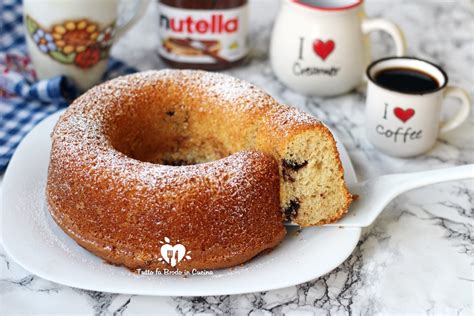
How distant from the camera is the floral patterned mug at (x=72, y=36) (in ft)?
4.92

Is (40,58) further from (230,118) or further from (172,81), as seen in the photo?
(230,118)

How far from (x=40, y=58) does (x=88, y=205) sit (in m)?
0.66

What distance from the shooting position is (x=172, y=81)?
1.31 metres

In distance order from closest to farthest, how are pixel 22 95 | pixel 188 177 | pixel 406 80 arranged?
pixel 188 177
pixel 406 80
pixel 22 95

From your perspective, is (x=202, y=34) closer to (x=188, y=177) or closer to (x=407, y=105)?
(x=407, y=105)

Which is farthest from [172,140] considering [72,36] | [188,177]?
[72,36]

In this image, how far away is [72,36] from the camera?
1534 millimetres

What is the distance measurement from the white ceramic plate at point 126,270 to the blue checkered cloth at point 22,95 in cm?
22

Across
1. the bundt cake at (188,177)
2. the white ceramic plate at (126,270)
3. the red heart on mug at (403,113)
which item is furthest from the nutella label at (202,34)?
the white ceramic plate at (126,270)

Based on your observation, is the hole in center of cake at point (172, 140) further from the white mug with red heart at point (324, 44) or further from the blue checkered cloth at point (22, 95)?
the white mug with red heart at point (324, 44)

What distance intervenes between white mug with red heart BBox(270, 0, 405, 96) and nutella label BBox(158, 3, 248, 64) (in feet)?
0.34

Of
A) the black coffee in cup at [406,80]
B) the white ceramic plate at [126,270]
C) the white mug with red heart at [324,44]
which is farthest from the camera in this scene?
the white mug with red heart at [324,44]

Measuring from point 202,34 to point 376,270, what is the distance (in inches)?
31.1

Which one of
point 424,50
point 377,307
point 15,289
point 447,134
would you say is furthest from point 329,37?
point 15,289
